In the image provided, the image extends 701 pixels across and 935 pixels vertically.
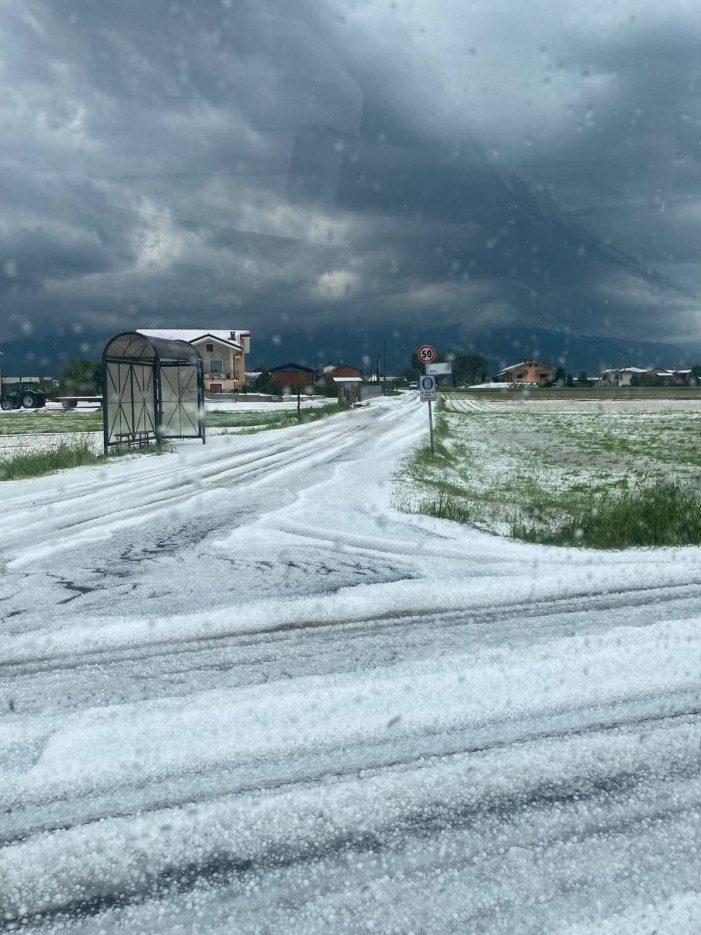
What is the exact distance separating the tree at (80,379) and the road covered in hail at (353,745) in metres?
71.8

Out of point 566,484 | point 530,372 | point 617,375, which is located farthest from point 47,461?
point 617,375

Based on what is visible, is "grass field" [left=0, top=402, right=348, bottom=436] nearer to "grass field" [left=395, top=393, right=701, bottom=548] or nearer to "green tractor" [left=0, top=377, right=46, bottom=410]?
"grass field" [left=395, top=393, right=701, bottom=548]

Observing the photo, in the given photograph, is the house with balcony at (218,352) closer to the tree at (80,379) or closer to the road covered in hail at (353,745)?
the tree at (80,379)

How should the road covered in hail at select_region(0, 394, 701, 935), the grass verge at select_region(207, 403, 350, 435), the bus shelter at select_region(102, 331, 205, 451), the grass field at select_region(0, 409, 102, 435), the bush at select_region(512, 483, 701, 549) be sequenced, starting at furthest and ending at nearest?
the grass field at select_region(0, 409, 102, 435)
the grass verge at select_region(207, 403, 350, 435)
the bus shelter at select_region(102, 331, 205, 451)
the bush at select_region(512, 483, 701, 549)
the road covered in hail at select_region(0, 394, 701, 935)

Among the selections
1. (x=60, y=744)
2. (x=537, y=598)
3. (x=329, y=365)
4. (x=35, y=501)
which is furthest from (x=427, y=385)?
(x=329, y=365)

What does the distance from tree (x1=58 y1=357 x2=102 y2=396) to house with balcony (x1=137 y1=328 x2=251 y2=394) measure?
8678 millimetres

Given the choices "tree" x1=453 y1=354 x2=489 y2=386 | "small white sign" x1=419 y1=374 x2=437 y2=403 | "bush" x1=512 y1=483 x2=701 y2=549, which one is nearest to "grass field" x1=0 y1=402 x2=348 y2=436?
"small white sign" x1=419 y1=374 x2=437 y2=403

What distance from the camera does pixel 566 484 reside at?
1320 cm

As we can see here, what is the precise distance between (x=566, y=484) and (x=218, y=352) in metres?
74.4

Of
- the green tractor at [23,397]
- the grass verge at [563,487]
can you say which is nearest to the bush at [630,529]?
the grass verge at [563,487]

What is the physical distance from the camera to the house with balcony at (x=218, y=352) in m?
81.4

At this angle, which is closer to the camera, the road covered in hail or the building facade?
the road covered in hail

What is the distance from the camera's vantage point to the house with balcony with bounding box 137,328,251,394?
8138cm

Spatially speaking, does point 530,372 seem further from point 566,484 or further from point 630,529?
point 630,529
